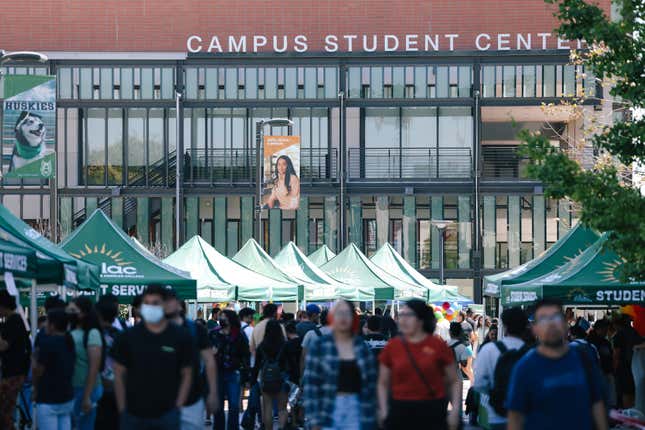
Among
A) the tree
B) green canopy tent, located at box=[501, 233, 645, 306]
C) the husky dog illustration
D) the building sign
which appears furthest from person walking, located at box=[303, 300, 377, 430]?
the building sign

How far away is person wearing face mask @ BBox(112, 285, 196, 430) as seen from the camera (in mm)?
9602

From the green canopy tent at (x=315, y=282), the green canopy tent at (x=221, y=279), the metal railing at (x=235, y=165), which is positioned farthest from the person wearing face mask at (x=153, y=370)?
the metal railing at (x=235, y=165)

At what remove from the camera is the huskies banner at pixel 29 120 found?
25.8 m

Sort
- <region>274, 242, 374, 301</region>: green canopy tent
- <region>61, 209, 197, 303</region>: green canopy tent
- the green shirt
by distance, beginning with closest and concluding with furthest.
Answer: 1. the green shirt
2. <region>61, 209, 197, 303</region>: green canopy tent
3. <region>274, 242, 374, 301</region>: green canopy tent

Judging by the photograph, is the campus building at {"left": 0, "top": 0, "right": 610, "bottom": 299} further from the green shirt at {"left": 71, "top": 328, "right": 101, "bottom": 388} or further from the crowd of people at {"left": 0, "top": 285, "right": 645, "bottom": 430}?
the green shirt at {"left": 71, "top": 328, "right": 101, "bottom": 388}

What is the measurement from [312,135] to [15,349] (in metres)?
47.6

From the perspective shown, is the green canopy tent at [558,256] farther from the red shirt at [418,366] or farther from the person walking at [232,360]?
the red shirt at [418,366]

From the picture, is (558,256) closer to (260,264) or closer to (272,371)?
(272,371)

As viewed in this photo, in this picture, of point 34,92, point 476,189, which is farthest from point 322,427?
point 476,189

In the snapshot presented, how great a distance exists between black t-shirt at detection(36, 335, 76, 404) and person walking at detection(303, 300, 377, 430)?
9.30 ft

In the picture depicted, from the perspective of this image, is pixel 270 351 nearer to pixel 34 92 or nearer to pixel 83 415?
pixel 83 415

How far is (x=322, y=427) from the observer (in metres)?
10.3

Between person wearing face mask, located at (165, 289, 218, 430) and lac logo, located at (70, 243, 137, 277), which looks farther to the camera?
lac logo, located at (70, 243, 137, 277)

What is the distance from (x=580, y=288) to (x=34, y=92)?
471 inches
